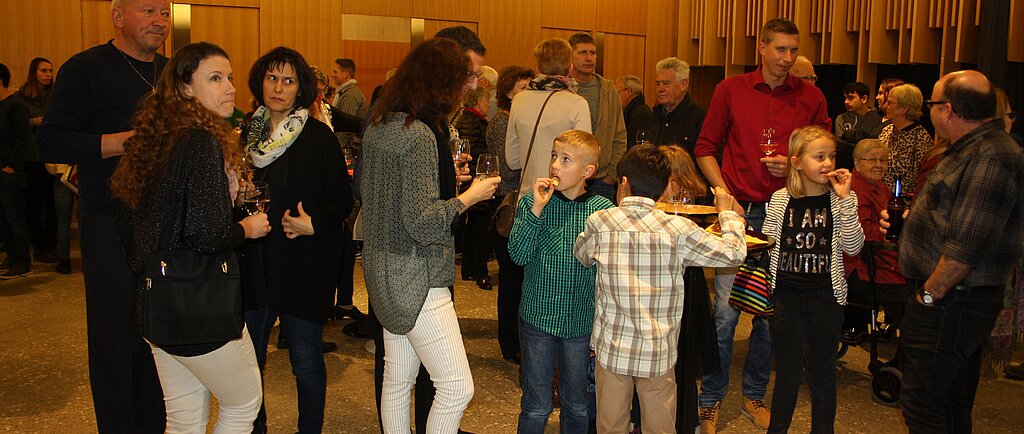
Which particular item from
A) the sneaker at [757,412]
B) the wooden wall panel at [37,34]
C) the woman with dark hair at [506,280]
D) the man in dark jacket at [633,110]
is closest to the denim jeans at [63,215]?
the wooden wall panel at [37,34]

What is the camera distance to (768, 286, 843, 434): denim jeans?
11.7ft

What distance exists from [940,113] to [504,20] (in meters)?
9.55

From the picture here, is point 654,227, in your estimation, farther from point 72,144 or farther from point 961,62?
point 961,62

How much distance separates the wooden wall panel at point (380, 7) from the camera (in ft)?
37.3

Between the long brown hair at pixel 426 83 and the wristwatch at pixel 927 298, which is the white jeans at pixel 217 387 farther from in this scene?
the wristwatch at pixel 927 298

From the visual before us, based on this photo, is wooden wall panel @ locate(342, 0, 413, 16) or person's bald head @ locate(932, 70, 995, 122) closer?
person's bald head @ locate(932, 70, 995, 122)

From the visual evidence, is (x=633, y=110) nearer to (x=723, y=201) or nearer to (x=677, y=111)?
(x=677, y=111)

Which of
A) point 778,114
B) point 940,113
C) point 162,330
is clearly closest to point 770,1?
point 778,114

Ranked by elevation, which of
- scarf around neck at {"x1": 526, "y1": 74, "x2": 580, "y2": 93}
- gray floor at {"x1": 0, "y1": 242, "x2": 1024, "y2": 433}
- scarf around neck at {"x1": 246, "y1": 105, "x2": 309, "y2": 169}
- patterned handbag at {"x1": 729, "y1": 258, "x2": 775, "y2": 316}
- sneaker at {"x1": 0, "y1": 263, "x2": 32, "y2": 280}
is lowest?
gray floor at {"x1": 0, "y1": 242, "x2": 1024, "y2": 433}

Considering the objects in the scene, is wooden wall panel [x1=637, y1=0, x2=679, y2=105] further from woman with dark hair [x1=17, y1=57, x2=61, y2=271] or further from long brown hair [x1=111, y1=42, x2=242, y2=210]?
long brown hair [x1=111, y1=42, x2=242, y2=210]

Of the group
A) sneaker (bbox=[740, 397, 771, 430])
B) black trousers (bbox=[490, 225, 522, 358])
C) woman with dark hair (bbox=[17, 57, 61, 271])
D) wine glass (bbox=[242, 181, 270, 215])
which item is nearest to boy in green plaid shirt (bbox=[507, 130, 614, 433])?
wine glass (bbox=[242, 181, 270, 215])

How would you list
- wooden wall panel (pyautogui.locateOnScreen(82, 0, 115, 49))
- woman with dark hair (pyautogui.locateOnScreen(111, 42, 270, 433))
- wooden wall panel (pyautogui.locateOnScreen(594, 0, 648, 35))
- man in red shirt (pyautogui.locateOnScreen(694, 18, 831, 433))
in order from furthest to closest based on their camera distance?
1. wooden wall panel (pyautogui.locateOnScreen(594, 0, 648, 35))
2. wooden wall panel (pyautogui.locateOnScreen(82, 0, 115, 49))
3. man in red shirt (pyautogui.locateOnScreen(694, 18, 831, 433))
4. woman with dark hair (pyautogui.locateOnScreen(111, 42, 270, 433))

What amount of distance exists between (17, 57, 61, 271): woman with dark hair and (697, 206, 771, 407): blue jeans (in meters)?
6.33

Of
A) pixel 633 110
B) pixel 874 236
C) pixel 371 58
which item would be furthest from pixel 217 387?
pixel 371 58
